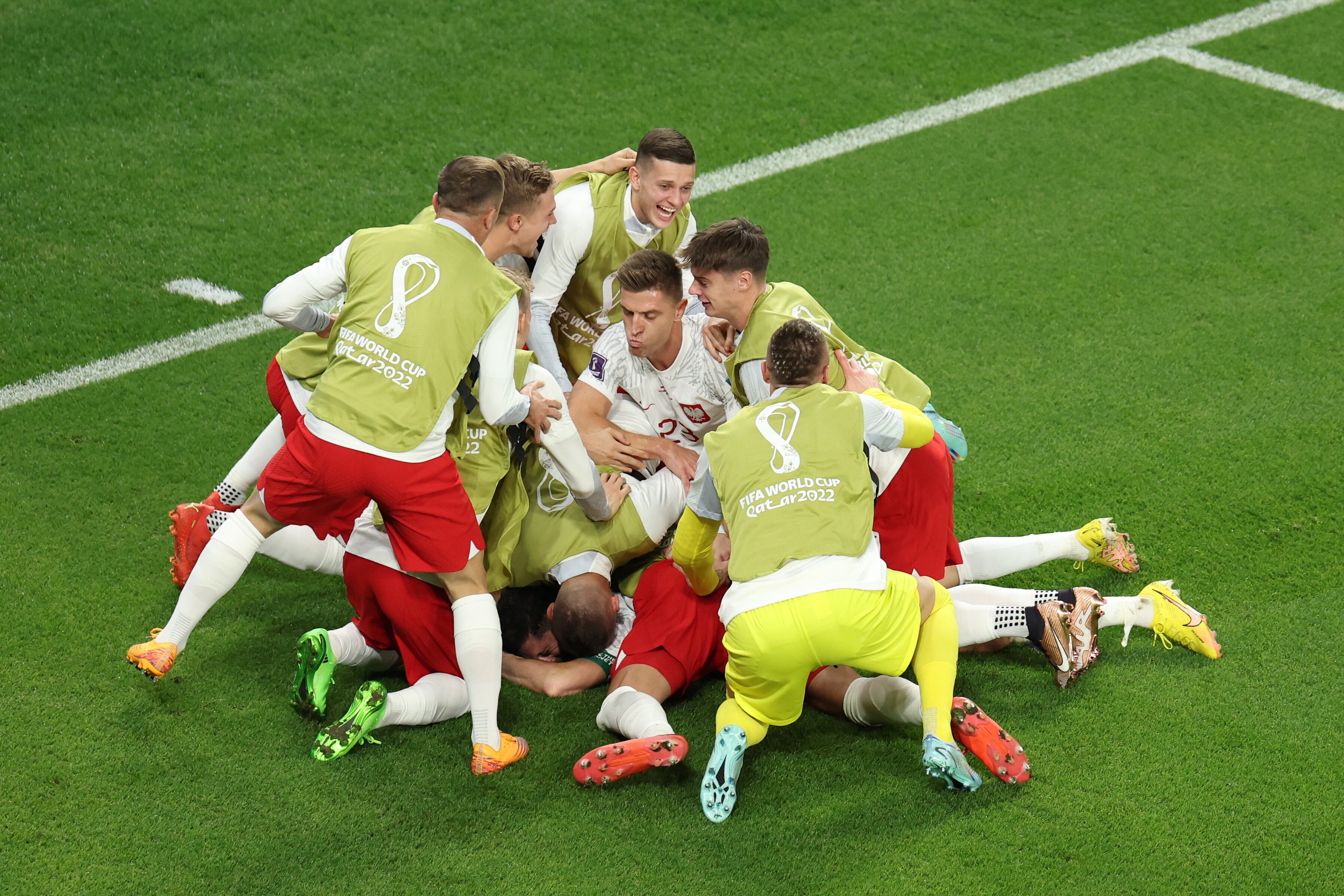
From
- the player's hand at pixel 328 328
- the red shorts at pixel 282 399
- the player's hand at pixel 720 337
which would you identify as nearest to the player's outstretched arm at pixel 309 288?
the player's hand at pixel 328 328

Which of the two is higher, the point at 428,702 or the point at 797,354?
the point at 797,354

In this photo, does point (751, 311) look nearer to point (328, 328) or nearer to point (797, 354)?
point (797, 354)

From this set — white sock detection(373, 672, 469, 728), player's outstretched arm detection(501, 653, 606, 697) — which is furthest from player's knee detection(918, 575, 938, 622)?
white sock detection(373, 672, 469, 728)

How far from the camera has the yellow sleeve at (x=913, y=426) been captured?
12.5 feet

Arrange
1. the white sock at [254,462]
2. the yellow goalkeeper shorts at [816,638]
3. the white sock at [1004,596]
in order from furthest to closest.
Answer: the white sock at [254,462]
the white sock at [1004,596]
the yellow goalkeeper shorts at [816,638]

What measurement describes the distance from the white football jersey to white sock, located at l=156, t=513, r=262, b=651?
4.96 feet

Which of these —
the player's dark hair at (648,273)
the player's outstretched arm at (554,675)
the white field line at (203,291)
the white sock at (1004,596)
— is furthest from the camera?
the white field line at (203,291)

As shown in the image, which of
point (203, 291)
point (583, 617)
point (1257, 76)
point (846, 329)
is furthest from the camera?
point (1257, 76)

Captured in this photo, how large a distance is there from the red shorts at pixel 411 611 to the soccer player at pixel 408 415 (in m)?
0.13

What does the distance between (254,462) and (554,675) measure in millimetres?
1530

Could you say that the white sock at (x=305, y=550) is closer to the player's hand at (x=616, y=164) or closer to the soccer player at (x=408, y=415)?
the soccer player at (x=408, y=415)

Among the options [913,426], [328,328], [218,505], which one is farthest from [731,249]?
[218,505]

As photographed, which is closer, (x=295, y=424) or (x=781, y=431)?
(x=781, y=431)

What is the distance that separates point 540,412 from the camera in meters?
4.17
